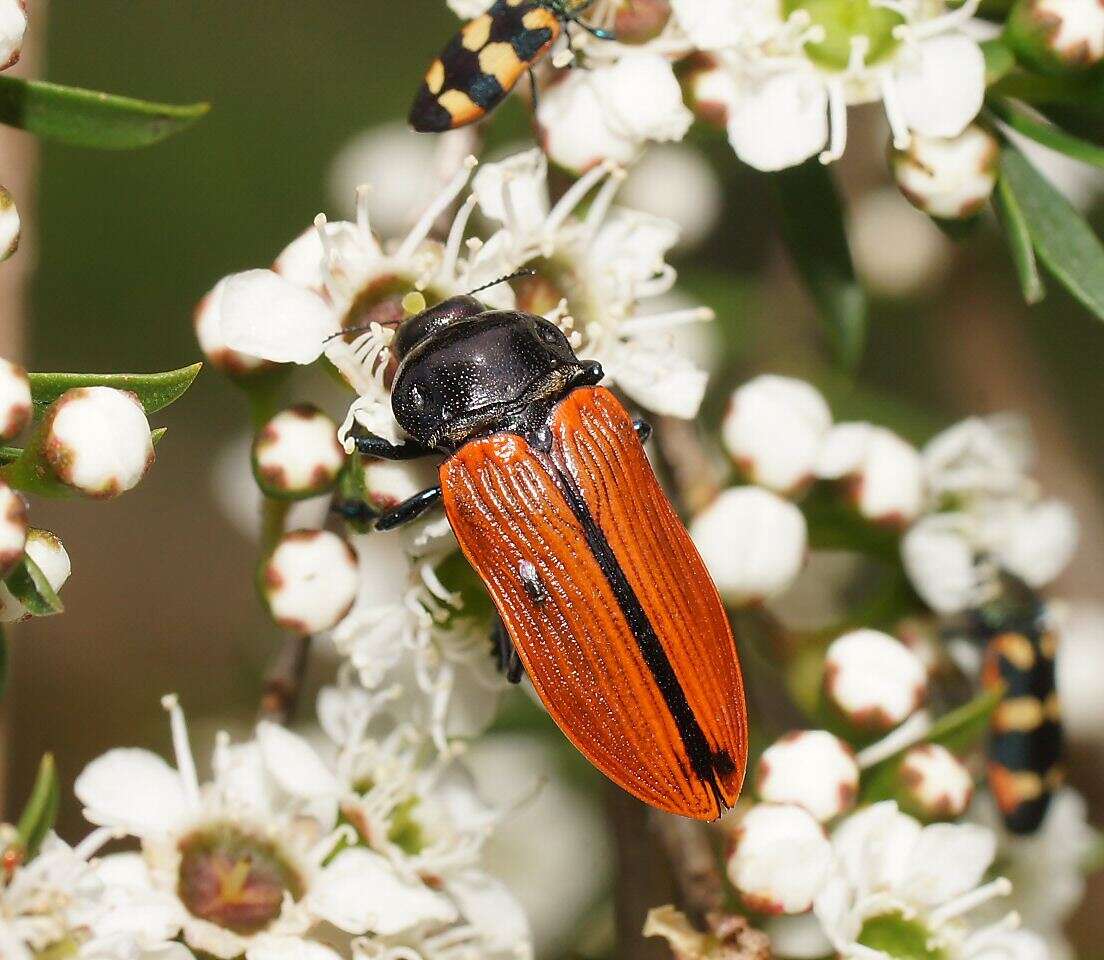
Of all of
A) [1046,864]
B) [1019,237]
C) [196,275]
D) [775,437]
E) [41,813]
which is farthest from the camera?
A: [196,275]

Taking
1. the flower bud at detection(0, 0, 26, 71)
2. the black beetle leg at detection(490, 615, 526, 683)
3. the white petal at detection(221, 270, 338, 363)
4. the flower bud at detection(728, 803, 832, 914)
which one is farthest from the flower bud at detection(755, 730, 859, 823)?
the flower bud at detection(0, 0, 26, 71)

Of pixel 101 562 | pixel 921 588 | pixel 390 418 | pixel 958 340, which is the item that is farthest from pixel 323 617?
pixel 101 562

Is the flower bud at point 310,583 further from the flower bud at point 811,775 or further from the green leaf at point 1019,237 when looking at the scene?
the green leaf at point 1019,237

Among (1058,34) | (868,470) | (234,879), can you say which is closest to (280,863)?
(234,879)

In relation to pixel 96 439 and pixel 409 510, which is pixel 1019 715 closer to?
pixel 409 510

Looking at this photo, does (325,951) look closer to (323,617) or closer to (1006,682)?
(323,617)

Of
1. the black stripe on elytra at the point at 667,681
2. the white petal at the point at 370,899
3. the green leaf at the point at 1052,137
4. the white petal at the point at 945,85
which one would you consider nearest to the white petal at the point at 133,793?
the white petal at the point at 370,899

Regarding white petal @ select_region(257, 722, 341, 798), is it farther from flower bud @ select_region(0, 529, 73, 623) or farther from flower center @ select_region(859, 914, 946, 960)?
flower center @ select_region(859, 914, 946, 960)
